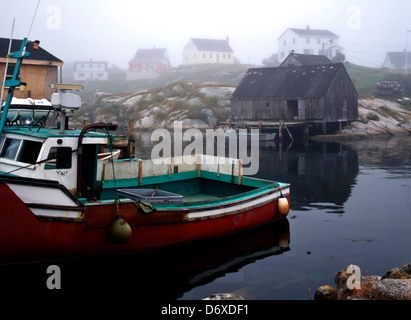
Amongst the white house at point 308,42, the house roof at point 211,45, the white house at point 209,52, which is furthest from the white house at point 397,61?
the house roof at point 211,45

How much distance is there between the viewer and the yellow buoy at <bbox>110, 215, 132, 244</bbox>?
1015 centimetres

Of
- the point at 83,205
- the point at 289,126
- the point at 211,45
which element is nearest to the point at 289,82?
the point at 289,126

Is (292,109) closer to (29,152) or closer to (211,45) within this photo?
(29,152)

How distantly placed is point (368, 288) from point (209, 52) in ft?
380

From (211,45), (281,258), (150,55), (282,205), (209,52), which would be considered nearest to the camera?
(281,258)

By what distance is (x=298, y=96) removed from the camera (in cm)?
4809

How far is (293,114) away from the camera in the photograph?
1982 inches

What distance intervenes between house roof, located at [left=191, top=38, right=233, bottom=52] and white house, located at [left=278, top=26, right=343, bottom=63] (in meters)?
22.8

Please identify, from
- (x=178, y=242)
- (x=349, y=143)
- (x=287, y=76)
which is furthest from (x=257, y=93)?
(x=178, y=242)

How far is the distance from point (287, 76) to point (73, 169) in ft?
143

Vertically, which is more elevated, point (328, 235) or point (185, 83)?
point (185, 83)

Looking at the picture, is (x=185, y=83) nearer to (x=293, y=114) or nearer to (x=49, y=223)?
(x=293, y=114)

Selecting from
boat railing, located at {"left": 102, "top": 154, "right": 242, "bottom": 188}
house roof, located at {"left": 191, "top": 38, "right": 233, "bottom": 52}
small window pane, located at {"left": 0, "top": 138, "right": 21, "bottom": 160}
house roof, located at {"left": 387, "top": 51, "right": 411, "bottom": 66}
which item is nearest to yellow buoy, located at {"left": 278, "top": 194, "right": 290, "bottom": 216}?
boat railing, located at {"left": 102, "top": 154, "right": 242, "bottom": 188}

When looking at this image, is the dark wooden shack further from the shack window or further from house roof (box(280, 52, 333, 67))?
the shack window
